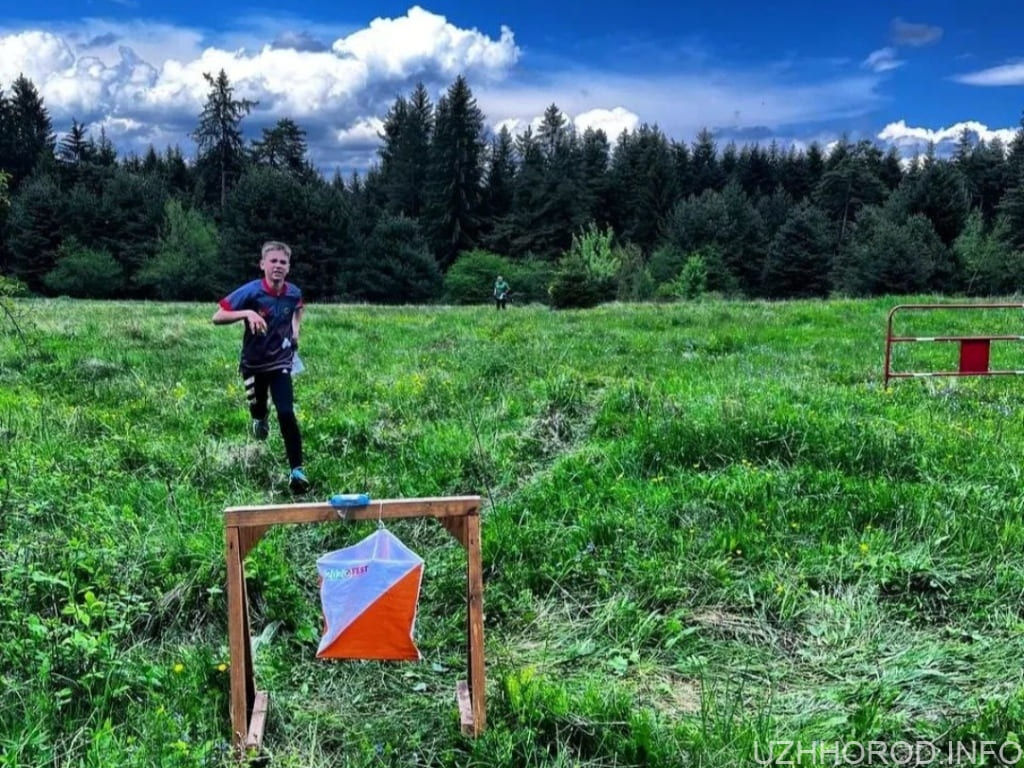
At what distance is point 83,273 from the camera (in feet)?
172

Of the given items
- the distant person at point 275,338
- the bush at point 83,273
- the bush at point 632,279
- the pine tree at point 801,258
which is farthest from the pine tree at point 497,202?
the distant person at point 275,338

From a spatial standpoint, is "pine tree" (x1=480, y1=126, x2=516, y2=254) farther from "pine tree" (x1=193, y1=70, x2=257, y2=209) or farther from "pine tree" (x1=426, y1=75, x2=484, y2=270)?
"pine tree" (x1=193, y1=70, x2=257, y2=209)

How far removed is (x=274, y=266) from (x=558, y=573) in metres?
3.38

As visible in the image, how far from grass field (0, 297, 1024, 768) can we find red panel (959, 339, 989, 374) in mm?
441

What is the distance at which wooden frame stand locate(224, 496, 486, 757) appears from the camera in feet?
10.1

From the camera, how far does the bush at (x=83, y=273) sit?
5188 cm

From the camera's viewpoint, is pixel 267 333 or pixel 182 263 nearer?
pixel 267 333

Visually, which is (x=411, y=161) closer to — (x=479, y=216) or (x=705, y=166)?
(x=479, y=216)

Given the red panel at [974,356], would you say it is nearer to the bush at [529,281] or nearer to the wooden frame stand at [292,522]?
the wooden frame stand at [292,522]

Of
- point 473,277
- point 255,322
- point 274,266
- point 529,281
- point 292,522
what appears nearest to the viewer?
point 292,522

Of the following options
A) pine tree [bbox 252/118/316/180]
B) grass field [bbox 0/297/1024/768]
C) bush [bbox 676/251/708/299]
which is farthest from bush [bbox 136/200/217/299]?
grass field [bbox 0/297/1024/768]

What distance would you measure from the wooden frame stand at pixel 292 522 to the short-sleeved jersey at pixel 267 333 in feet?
10.9

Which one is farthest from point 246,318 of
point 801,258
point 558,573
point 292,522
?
point 801,258

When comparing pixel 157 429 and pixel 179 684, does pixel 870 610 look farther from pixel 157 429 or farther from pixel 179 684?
pixel 157 429
